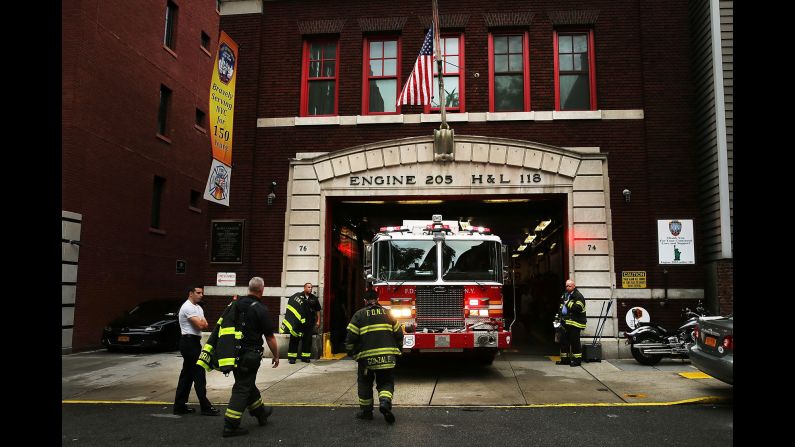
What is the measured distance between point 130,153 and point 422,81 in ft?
38.7

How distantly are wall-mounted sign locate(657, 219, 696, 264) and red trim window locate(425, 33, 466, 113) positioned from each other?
5.62 meters

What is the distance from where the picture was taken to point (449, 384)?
10047 mm

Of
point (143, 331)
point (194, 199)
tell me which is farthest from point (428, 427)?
point (194, 199)

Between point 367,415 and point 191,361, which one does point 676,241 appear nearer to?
point 367,415

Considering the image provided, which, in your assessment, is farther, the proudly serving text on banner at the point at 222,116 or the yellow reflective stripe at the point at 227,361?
the proudly serving text on banner at the point at 222,116

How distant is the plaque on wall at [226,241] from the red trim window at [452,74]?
224 inches

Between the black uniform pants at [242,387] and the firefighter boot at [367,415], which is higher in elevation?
the black uniform pants at [242,387]

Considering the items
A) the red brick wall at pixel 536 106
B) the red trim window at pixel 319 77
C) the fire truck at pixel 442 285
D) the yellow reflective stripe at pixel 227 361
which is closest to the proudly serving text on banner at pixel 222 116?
the red brick wall at pixel 536 106

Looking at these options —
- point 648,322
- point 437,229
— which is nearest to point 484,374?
point 437,229

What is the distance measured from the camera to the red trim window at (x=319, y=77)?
1522cm

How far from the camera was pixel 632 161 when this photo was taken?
13852 millimetres

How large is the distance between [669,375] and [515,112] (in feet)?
23.2

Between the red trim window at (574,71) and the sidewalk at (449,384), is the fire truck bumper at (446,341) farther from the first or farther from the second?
the red trim window at (574,71)
